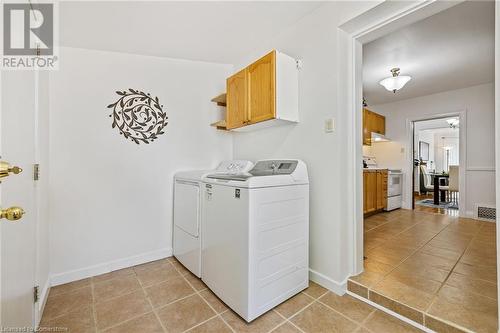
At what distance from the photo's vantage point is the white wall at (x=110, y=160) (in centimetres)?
196

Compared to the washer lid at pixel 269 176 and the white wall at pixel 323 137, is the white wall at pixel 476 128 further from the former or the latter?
the washer lid at pixel 269 176

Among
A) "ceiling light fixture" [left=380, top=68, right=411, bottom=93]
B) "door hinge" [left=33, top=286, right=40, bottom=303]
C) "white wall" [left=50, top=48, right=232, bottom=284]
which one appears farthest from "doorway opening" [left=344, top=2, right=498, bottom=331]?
"door hinge" [left=33, top=286, right=40, bottom=303]

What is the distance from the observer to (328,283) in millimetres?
1739

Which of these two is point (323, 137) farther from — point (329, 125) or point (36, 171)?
point (36, 171)

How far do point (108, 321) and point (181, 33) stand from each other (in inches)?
96.0

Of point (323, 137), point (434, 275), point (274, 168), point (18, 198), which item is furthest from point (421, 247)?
point (18, 198)

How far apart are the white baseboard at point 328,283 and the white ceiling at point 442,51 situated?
261cm

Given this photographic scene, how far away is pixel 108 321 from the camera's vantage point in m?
1.42

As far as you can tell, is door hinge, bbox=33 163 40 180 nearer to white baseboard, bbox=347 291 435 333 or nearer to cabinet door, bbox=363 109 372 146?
white baseboard, bbox=347 291 435 333

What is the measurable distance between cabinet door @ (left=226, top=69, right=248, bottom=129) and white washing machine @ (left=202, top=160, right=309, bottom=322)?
755 millimetres

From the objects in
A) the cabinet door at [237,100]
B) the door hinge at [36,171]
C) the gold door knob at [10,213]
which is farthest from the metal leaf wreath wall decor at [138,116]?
the gold door knob at [10,213]

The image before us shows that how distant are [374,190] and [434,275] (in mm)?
2357

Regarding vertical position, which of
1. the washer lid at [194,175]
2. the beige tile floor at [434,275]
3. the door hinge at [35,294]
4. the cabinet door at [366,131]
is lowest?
the beige tile floor at [434,275]

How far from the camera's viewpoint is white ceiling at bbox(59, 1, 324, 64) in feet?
5.67
